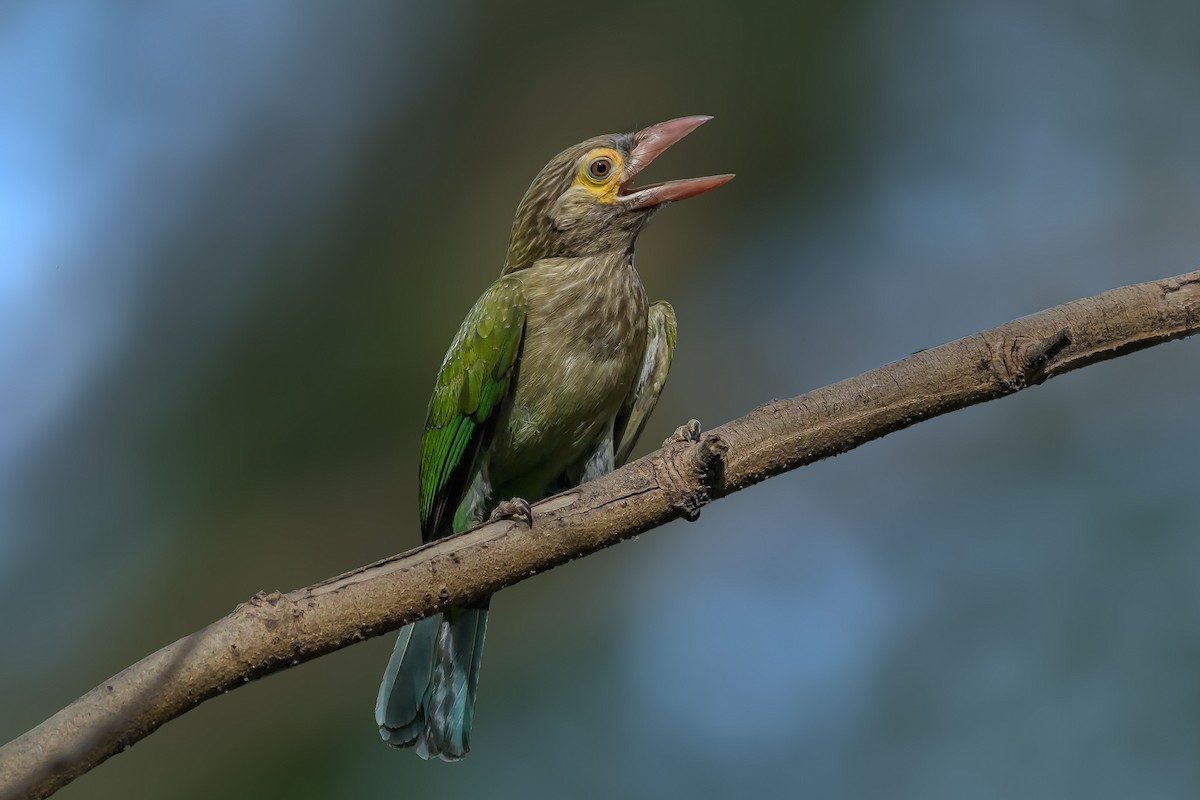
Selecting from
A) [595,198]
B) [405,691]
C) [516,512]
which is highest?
[595,198]

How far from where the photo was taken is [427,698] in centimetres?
417

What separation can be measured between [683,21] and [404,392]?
3796 millimetres

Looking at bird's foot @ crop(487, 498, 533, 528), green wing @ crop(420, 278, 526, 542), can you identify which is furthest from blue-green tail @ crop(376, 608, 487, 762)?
bird's foot @ crop(487, 498, 533, 528)

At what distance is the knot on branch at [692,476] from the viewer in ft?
9.26

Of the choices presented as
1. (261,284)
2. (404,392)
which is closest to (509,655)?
(404,392)

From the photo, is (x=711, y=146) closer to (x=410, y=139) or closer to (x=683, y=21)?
(x=683, y=21)

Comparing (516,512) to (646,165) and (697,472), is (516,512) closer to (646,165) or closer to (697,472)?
(697,472)

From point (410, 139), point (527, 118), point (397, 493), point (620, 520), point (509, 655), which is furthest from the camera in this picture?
point (410, 139)

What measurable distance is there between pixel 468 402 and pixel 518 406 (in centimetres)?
19

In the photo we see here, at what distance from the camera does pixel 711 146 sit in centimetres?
895

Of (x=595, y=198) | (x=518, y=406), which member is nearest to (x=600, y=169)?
(x=595, y=198)

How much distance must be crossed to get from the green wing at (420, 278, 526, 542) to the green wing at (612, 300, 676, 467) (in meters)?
0.60

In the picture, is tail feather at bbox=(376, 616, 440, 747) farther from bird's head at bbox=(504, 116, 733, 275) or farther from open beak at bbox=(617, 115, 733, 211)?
open beak at bbox=(617, 115, 733, 211)

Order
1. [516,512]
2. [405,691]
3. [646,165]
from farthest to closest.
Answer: [646,165] → [405,691] → [516,512]
